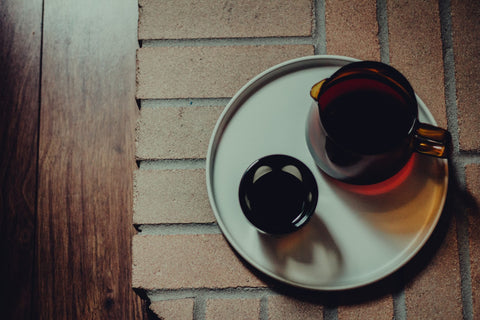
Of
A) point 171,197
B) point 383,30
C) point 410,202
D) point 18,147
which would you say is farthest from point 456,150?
point 18,147

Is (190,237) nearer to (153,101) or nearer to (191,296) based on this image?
(191,296)

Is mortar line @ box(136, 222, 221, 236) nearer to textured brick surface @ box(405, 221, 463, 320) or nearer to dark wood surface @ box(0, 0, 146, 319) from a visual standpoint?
dark wood surface @ box(0, 0, 146, 319)

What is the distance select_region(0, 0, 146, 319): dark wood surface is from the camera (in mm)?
775

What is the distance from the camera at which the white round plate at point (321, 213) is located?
581 millimetres

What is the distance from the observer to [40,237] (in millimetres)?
793

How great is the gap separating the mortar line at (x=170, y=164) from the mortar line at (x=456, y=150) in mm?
408

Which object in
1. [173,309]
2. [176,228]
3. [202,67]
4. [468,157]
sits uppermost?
[202,67]

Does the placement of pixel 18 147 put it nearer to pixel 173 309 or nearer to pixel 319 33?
pixel 173 309

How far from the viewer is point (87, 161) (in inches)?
31.1

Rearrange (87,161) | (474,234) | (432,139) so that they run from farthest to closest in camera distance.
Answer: (87,161) → (474,234) → (432,139)

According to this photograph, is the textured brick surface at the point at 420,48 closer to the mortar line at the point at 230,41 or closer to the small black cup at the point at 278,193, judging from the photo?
the mortar line at the point at 230,41

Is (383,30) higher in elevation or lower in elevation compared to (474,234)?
higher

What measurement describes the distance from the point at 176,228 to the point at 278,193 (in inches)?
7.1

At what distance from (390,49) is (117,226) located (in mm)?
602
